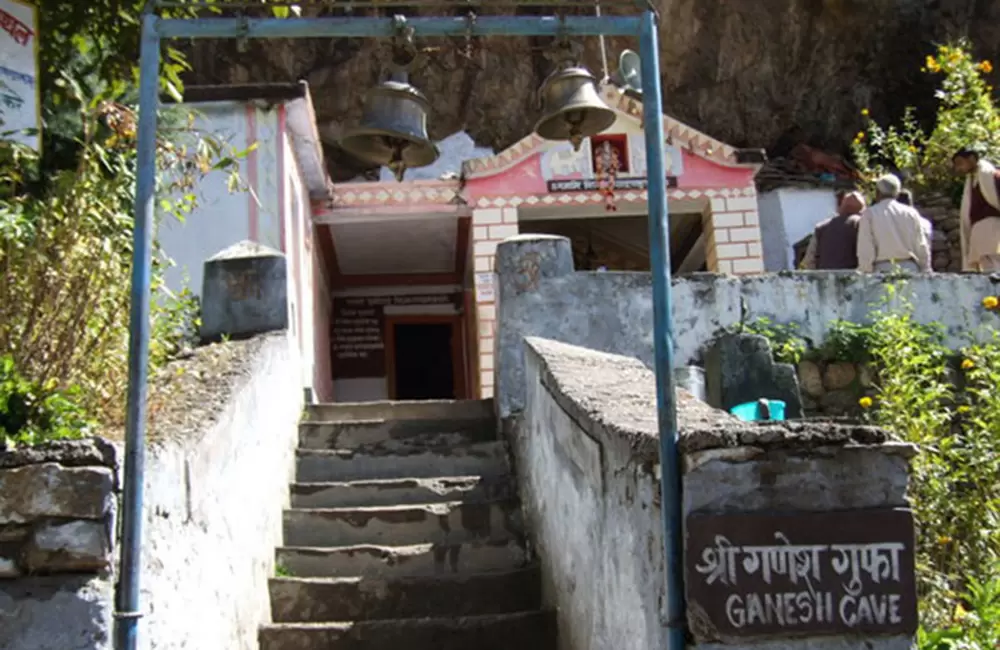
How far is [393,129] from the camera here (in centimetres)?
387

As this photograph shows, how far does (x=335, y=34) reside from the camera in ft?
11.7

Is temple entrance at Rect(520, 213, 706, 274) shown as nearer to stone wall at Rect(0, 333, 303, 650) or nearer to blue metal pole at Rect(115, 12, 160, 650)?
stone wall at Rect(0, 333, 303, 650)

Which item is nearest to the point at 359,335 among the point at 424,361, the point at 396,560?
the point at 424,361

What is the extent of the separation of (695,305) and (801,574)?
549 centimetres

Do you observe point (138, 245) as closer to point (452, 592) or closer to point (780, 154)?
point (452, 592)

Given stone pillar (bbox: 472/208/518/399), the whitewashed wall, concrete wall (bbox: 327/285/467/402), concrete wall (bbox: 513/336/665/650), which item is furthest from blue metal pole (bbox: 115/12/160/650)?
concrete wall (bbox: 327/285/467/402)

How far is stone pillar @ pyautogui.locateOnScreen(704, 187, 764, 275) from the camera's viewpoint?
12.9 meters

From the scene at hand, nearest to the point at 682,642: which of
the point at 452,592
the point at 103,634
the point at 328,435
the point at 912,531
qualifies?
the point at 912,531

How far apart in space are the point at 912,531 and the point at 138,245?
8.20 ft

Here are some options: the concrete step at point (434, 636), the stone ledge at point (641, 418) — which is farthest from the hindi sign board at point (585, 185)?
the concrete step at point (434, 636)

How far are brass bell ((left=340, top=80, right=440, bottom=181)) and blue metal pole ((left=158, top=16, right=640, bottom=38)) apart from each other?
30cm

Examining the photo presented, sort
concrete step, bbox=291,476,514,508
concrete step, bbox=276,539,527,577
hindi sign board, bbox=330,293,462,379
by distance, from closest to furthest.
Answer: concrete step, bbox=276,539,527,577, concrete step, bbox=291,476,514,508, hindi sign board, bbox=330,293,462,379

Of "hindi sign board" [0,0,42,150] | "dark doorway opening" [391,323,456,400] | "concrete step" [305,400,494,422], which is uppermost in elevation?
"hindi sign board" [0,0,42,150]

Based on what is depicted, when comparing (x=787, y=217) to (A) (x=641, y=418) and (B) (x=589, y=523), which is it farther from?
(A) (x=641, y=418)
